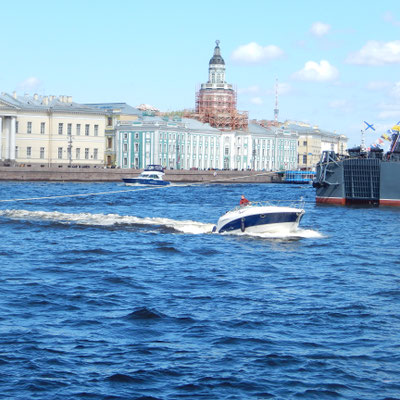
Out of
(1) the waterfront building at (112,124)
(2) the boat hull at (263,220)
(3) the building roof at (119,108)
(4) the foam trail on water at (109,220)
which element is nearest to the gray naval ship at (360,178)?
(4) the foam trail on water at (109,220)

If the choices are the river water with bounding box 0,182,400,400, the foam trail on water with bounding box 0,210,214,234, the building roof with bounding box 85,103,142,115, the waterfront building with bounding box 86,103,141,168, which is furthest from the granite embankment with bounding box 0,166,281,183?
the river water with bounding box 0,182,400,400

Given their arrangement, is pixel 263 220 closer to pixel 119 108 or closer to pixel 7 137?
pixel 7 137

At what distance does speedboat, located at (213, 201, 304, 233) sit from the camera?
3080 centimetres

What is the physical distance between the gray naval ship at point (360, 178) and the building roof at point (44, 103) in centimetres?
5087

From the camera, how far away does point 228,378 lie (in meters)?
13.1

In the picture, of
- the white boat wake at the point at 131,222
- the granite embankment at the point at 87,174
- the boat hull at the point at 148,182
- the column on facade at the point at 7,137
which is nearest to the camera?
the white boat wake at the point at 131,222

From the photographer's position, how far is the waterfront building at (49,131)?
100 meters

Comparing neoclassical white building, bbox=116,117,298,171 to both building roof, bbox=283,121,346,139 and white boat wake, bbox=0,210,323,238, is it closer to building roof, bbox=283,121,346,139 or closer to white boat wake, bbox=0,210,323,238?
building roof, bbox=283,121,346,139

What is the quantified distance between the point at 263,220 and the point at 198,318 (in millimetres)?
14364

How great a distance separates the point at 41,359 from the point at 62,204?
37376 mm

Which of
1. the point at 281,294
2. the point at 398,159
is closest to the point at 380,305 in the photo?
the point at 281,294

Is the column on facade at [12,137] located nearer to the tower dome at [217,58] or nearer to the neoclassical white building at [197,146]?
the neoclassical white building at [197,146]

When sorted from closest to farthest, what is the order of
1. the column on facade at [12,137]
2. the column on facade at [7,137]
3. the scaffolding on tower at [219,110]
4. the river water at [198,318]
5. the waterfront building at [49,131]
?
the river water at [198,318] → the column on facade at [12,137] → the column on facade at [7,137] → the waterfront building at [49,131] → the scaffolding on tower at [219,110]

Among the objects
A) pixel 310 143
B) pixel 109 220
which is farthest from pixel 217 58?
pixel 109 220
